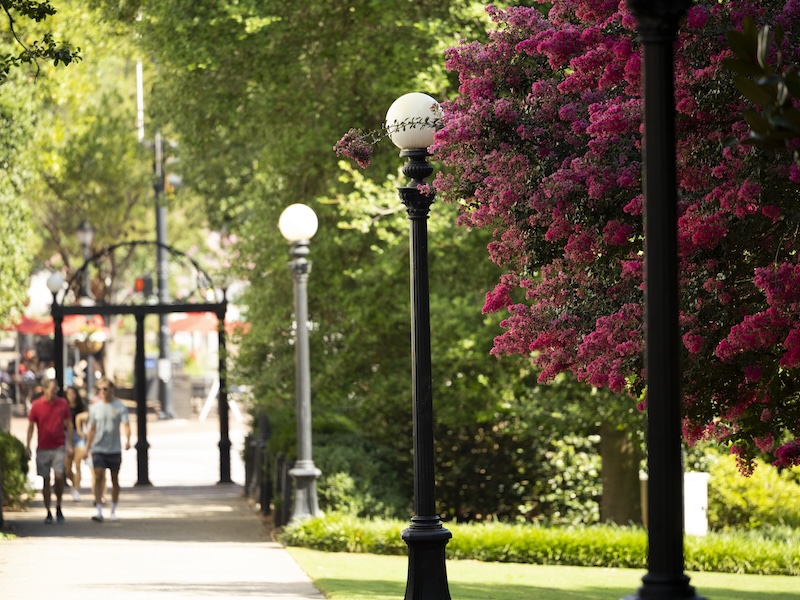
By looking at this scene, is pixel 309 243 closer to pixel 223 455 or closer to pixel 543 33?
pixel 223 455

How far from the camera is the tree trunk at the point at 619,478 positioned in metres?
20.7

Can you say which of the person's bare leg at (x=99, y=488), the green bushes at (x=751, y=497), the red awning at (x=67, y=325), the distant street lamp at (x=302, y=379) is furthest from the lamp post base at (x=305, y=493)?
the red awning at (x=67, y=325)

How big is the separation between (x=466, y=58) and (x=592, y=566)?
7371mm

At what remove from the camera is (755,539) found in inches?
671

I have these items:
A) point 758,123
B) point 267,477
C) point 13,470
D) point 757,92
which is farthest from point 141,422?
point 757,92

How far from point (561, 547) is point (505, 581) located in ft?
6.90

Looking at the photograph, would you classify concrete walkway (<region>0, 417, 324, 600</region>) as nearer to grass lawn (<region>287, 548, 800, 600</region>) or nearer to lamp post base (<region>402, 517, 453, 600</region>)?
grass lawn (<region>287, 548, 800, 600</region>)

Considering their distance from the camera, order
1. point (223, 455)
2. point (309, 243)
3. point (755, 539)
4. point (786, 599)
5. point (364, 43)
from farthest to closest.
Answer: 1. point (223, 455)
2. point (309, 243)
3. point (364, 43)
4. point (755, 539)
5. point (786, 599)

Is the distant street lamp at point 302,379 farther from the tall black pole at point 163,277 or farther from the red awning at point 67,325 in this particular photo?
the red awning at point 67,325

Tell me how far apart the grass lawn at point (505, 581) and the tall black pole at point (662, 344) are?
21.4ft

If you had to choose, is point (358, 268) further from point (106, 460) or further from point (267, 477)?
point (106, 460)

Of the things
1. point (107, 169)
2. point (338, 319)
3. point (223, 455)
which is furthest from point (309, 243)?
point (107, 169)

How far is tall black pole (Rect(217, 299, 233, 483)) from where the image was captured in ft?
73.0

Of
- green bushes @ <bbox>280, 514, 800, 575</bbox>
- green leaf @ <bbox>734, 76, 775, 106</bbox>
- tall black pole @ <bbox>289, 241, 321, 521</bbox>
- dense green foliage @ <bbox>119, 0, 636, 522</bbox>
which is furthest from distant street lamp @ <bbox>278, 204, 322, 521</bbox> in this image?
green leaf @ <bbox>734, 76, 775, 106</bbox>
